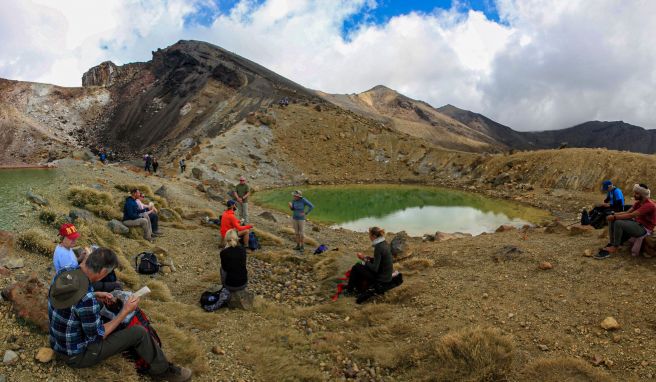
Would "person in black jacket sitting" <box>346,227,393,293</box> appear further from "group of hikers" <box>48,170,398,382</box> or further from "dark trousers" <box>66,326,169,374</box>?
"dark trousers" <box>66,326,169,374</box>

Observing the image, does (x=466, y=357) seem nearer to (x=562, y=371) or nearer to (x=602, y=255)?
(x=562, y=371)

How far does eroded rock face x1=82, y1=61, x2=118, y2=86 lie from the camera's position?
94.8 metres

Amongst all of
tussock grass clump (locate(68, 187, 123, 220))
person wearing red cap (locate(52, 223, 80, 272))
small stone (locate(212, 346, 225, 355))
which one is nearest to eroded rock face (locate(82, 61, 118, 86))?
tussock grass clump (locate(68, 187, 123, 220))

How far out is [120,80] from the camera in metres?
90.2

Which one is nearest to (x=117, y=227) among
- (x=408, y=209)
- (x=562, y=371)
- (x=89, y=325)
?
(x=89, y=325)

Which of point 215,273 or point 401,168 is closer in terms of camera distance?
point 215,273

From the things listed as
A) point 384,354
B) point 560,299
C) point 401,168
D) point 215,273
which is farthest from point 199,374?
point 401,168

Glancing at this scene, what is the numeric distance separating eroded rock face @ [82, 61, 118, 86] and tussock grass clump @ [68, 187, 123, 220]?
9204cm

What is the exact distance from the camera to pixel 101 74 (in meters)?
96.2

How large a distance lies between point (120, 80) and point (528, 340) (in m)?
100

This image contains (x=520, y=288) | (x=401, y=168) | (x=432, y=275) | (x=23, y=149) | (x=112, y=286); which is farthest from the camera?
(x=23, y=149)

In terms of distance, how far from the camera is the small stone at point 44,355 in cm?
530

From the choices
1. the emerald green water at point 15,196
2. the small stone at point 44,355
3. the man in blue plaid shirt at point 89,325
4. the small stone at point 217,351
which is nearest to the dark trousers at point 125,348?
the man in blue plaid shirt at point 89,325

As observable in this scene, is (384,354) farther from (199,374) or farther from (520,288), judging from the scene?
(520,288)
